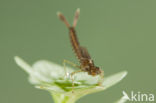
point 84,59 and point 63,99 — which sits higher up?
point 84,59

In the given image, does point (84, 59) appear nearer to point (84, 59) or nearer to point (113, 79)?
point (84, 59)

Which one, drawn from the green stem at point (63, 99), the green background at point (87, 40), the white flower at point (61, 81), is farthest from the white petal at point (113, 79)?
the green background at point (87, 40)

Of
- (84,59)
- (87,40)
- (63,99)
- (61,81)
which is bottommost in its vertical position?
(63,99)

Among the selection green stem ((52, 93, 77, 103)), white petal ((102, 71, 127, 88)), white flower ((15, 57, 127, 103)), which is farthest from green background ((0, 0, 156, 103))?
green stem ((52, 93, 77, 103))

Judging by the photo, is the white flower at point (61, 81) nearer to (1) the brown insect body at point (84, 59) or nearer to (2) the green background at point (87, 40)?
(1) the brown insect body at point (84, 59)

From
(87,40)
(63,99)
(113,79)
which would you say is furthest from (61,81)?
(87,40)

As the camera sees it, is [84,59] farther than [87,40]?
No

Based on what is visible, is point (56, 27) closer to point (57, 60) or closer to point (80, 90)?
point (57, 60)
